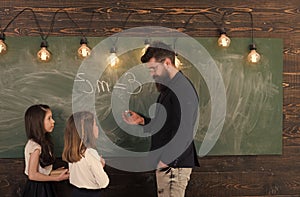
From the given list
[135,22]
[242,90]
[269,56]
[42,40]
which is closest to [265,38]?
[269,56]

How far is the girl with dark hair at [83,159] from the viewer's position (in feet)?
9.95

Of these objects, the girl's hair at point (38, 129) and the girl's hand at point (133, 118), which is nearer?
the girl's hair at point (38, 129)

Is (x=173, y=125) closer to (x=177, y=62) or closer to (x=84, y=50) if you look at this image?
(x=177, y=62)

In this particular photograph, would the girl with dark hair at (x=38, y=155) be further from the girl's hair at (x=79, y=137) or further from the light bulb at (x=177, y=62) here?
the light bulb at (x=177, y=62)

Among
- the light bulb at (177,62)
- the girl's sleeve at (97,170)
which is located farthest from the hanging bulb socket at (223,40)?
the girl's sleeve at (97,170)

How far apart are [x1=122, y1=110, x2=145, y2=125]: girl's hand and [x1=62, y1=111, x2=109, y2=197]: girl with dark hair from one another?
21.2 inches

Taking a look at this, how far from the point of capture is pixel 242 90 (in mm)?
3816

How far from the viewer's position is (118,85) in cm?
369

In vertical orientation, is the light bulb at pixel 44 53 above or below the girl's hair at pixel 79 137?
above

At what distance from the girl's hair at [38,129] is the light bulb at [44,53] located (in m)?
0.41

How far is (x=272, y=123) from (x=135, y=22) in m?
1.29

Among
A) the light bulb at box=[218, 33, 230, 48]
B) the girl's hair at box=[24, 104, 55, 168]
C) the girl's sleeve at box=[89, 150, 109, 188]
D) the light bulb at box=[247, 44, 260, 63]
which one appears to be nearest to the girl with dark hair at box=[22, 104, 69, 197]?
the girl's hair at box=[24, 104, 55, 168]

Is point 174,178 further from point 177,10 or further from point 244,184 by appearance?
point 177,10

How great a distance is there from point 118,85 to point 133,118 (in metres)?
0.28
